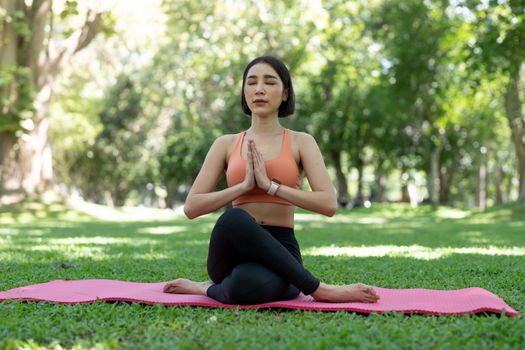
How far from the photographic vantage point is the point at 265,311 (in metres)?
3.68

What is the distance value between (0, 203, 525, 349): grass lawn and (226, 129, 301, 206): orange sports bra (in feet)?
2.50

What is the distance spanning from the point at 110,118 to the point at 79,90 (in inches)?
311

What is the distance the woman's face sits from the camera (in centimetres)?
416

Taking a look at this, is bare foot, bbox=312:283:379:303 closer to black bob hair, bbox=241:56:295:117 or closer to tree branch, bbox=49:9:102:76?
black bob hair, bbox=241:56:295:117

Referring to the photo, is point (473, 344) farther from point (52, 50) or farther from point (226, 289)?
point (52, 50)

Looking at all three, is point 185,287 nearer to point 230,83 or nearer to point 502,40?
point 502,40

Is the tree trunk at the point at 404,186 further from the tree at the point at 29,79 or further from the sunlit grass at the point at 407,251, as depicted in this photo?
the sunlit grass at the point at 407,251

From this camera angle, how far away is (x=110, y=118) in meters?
36.4

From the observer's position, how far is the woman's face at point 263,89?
416cm

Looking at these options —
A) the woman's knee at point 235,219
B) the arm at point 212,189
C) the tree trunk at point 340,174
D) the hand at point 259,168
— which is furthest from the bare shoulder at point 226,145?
the tree trunk at point 340,174

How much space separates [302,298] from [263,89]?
1429mm

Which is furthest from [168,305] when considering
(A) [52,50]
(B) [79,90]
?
(B) [79,90]

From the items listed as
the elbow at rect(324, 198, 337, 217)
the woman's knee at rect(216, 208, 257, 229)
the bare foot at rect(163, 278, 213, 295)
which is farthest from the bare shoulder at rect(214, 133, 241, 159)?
the bare foot at rect(163, 278, 213, 295)

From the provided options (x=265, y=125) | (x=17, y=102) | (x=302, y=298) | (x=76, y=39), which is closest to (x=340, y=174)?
(x=76, y=39)
